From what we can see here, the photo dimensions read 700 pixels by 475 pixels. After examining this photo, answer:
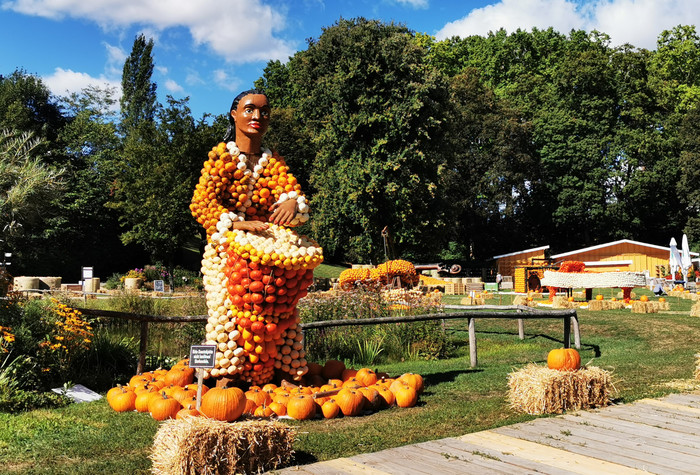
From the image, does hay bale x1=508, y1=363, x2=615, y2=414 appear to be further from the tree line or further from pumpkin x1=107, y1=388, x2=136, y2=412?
the tree line

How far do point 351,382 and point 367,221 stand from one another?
27.4 meters

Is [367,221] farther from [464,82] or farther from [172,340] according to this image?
[172,340]

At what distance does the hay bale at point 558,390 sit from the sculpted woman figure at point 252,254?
2.42m

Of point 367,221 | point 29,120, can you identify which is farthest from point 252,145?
point 29,120

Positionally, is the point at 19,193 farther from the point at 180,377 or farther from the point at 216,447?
the point at 216,447

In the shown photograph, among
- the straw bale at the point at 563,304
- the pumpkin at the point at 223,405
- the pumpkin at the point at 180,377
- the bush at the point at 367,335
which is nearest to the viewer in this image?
the pumpkin at the point at 223,405

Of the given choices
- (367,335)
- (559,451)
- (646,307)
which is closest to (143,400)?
(559,451)

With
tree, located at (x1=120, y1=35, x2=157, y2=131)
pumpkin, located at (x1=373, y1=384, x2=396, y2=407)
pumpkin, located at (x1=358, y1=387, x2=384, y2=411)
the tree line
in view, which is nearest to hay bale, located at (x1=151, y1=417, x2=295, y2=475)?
pumpkin, located at (x1=358, y1=387, x2=384, y2=411)

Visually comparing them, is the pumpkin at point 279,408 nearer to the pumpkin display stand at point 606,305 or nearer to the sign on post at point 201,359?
the sign on post at point 201,359

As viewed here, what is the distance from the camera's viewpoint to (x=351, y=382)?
759 cm

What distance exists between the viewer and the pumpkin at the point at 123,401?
7.25 metres

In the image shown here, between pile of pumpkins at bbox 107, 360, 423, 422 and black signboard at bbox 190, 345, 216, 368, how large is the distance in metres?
0.44

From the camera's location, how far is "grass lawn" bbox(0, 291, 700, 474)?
17.8 feet

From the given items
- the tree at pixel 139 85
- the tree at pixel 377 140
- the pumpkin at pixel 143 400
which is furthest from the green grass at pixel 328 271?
the pumpkin at pixel 143 400
